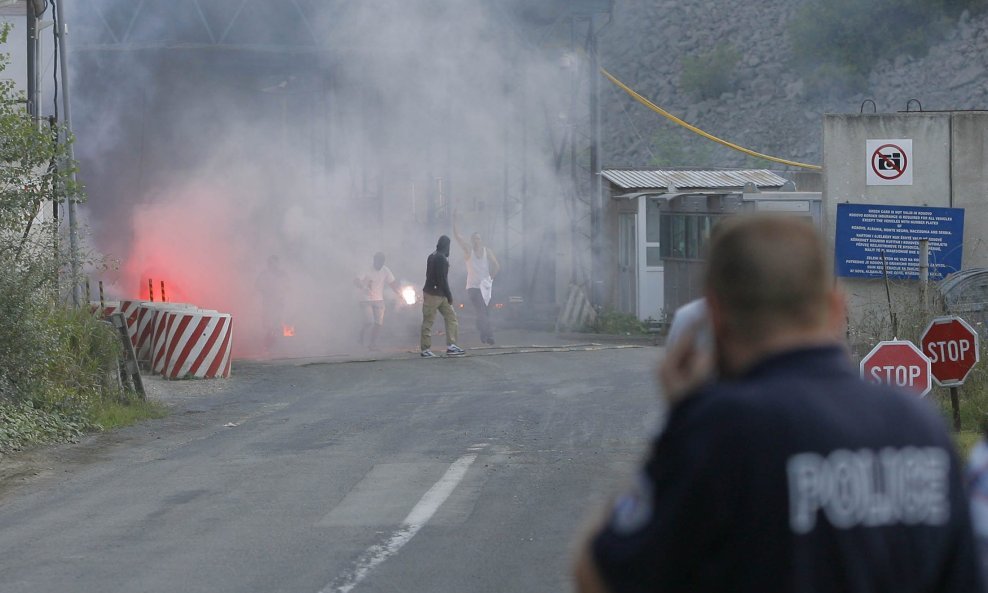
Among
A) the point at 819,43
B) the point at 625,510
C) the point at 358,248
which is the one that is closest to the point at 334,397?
the point at 625,510

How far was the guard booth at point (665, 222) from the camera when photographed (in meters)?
21.8

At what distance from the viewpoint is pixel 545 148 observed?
967 inches

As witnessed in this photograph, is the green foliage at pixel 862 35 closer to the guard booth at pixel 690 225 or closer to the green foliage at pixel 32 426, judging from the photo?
the guard booth at pixel 690 225

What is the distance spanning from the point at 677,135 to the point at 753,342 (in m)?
50.4

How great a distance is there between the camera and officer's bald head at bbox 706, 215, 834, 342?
1.89 meters

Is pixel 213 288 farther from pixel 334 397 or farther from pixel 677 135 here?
pixel 677 135

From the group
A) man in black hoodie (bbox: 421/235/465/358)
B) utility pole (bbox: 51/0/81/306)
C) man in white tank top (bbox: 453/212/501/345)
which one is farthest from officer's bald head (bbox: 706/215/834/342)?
man in white tank top (bbox: 453/212/501/345)

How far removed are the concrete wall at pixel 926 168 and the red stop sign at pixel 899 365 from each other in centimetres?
400

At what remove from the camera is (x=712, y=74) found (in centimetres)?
5650

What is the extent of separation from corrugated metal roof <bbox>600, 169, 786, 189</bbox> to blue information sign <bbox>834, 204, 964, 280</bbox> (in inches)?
462

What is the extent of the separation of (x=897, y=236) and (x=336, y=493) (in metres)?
6.53

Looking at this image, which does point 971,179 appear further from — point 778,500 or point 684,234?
point 778,500

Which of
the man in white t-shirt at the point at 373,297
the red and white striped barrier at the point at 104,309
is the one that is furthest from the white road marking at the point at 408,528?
the man in white t-shirt at the point at 373,297

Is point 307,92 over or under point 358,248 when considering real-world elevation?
over
